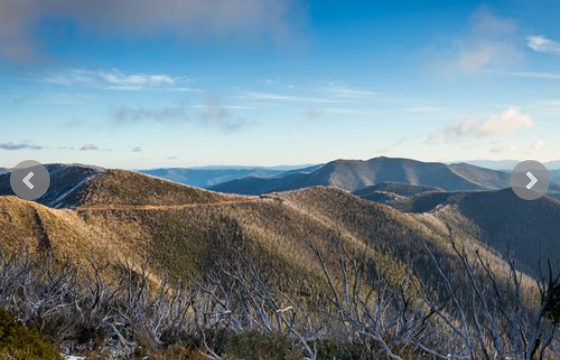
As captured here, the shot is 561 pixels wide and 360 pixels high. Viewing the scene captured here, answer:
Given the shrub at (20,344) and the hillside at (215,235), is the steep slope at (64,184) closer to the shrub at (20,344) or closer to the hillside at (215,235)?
the hillside at (215,235)

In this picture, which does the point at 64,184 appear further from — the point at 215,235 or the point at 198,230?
the point at 215,235

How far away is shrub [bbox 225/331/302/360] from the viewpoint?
9859mm

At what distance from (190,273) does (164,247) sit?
7489 mm

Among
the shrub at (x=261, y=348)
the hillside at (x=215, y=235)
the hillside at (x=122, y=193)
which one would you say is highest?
the shrub at (x=261, y=348)

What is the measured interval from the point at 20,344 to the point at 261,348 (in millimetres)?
5637

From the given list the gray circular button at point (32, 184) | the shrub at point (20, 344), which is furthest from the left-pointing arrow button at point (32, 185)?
the shrub at point (20, 344)

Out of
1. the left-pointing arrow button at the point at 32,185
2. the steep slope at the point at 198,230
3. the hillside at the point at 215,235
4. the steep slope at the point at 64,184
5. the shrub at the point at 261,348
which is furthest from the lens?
the left-pointing arrow button at the point at 32,185

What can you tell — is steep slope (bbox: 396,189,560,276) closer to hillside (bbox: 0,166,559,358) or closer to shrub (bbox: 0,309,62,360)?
hillside (bbox: 0,166,559,358)

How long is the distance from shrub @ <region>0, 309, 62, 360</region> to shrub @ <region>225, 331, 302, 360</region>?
4237 mm

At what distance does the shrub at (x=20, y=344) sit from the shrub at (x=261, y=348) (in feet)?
13.9

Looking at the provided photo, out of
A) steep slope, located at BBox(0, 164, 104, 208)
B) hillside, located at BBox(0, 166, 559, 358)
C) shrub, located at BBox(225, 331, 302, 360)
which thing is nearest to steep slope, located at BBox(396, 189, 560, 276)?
hillside, located at BBox(0, 166, 559, 358)

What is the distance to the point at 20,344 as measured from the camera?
9.48 meters

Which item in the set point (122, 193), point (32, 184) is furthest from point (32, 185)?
point (122, 193)

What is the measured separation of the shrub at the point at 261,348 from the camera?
986 centimetres
